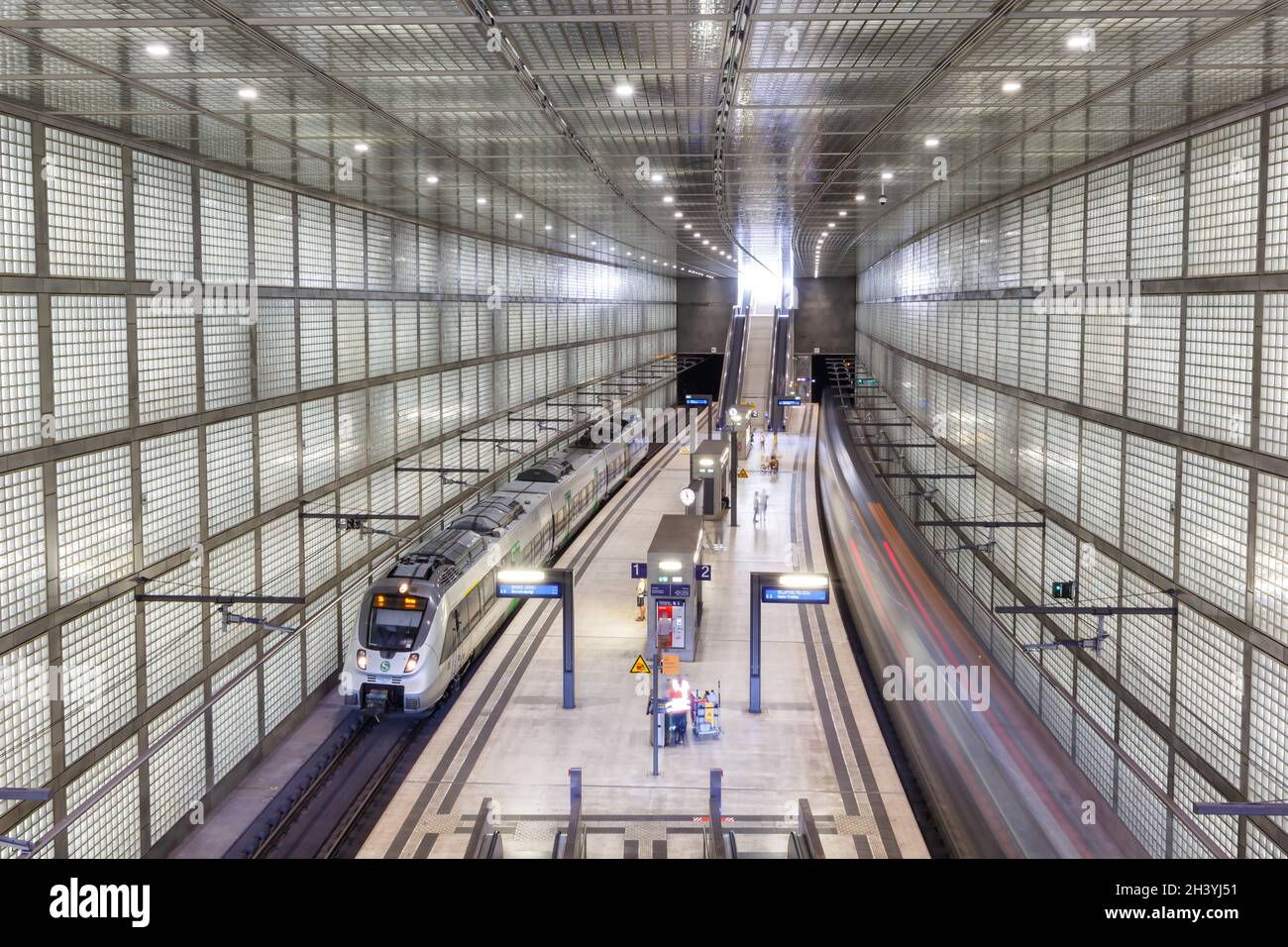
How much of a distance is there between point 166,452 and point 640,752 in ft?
26.9

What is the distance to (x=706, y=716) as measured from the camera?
17.0 meters

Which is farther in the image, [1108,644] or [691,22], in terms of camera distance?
[1108,644]

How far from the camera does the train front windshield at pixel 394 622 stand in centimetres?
1769

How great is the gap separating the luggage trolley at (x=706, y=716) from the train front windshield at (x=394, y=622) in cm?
485

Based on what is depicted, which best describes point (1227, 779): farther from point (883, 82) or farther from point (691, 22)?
point (691, 22)

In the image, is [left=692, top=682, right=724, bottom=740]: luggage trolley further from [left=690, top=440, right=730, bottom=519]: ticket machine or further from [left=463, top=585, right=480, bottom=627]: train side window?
[left=690, top=440, right=730, bottom=519]: ticket machine

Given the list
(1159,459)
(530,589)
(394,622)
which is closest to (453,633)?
(394,622)

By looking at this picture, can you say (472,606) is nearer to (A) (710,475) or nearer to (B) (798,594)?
(B) (798,594)

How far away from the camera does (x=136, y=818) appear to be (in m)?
13.3

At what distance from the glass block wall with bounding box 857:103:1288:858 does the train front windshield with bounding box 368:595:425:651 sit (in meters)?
10.4

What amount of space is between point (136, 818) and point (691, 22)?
1160 cm

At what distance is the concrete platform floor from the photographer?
1368cm

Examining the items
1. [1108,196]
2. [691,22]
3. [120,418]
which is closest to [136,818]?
[120,418]
